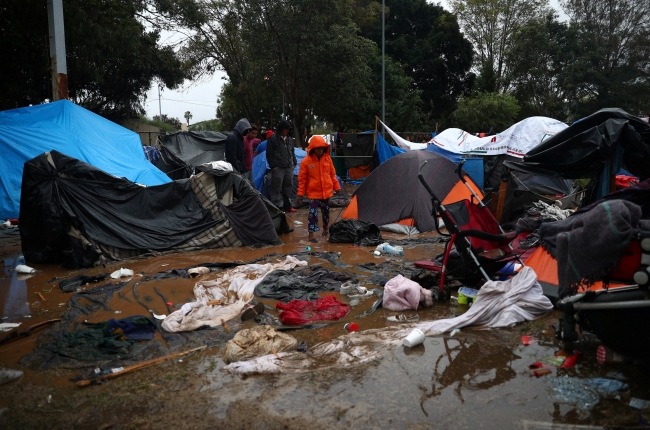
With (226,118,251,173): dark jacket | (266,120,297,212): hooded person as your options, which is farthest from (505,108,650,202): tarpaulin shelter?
(226,118,251,173): dark jacket

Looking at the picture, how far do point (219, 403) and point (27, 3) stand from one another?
14.6 m

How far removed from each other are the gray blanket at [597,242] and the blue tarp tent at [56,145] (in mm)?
8777

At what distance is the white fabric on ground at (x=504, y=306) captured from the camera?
4.23 meters

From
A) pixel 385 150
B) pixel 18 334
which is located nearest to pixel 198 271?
pixel 18 334

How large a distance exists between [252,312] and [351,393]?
1.75 m

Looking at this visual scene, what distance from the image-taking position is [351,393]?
3148 mm

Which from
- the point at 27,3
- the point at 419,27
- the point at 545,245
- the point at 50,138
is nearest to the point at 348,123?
the point at 419,27

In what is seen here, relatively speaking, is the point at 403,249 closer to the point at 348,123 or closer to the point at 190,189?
the point at 190,189

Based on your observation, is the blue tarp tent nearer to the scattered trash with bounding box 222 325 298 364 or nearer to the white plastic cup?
the scattered trash with bounding box 222 325 298 364

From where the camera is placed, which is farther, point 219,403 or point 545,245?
point 545,245

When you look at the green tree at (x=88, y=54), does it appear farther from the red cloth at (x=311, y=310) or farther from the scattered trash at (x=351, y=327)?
the scattered trash at (x=351, y=327)

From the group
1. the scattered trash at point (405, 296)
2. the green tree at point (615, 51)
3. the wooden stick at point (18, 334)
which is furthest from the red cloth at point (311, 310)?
the green tree at point (615, 51)

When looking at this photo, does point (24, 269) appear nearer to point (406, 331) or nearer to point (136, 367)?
point (136, 367)

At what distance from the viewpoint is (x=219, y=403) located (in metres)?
3.07
